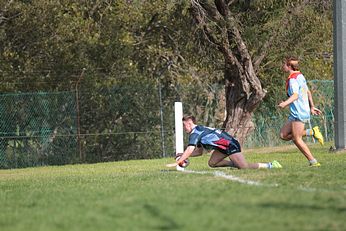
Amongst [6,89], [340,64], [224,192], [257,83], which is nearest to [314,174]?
[224,192]

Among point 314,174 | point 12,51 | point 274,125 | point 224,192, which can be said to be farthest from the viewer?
point 274,125

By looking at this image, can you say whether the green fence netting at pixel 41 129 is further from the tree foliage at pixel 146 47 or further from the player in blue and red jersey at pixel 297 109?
the player in blue and red jersey at pixel 297 109

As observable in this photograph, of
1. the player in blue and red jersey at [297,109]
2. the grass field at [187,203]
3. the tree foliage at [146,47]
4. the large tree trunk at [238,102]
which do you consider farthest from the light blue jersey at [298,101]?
the large tree trunk at [238,102]

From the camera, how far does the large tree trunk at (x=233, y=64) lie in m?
27.2

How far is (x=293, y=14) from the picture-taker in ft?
94.8

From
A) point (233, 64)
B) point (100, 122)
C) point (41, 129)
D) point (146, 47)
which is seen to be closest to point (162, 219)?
point (41, 129)

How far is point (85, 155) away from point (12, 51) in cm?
463

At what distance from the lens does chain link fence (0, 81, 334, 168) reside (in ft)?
90.2

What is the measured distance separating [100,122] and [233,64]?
4.71 m

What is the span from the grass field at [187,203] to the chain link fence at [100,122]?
546 inches

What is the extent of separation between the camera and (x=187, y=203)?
9430 mm

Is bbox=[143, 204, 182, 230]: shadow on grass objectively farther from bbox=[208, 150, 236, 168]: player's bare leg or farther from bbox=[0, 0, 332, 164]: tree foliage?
bbox=[0, 0, 332, 164]: tree foliage

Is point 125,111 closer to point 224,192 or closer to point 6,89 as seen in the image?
point 6,89

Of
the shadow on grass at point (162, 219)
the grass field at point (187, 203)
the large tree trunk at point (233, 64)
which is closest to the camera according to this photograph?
the shadow on grass at point (162, 219)
